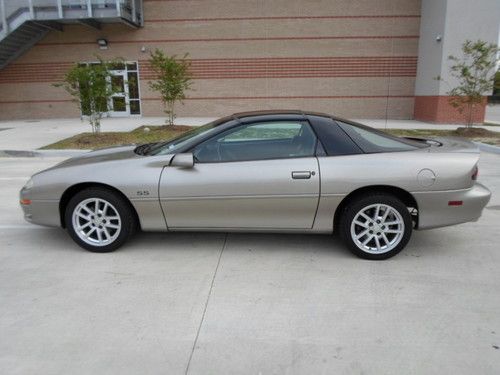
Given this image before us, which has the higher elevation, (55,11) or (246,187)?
(55,11)

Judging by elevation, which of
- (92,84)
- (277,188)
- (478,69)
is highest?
(478,69)

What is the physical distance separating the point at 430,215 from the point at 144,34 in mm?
18412

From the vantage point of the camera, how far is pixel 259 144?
4.23 metres

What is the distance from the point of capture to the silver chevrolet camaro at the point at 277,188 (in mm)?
3844

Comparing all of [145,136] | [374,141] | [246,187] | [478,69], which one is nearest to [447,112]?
[478,69]

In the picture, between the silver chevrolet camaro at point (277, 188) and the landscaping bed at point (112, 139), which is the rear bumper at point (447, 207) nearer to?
the silver chevrolet camaro at point (277, 188)

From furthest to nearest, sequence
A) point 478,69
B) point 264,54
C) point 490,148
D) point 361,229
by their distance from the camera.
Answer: point 264,54 < point 478,69 < point 490,148 < point 361,229

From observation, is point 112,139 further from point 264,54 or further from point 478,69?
point 478,69

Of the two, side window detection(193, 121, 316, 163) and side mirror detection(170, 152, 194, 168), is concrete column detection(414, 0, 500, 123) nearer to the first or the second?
side window detection(193, 121, 316, 163)

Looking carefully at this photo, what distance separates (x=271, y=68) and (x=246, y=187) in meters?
16.4

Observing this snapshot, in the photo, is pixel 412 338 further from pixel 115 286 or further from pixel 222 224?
pixel 115 286

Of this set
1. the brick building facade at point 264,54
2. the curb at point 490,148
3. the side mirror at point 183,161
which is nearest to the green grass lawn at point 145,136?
the curb at point 490,148

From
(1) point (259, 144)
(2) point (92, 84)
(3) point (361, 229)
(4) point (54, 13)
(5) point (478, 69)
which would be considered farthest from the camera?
(4) point (54, 13)

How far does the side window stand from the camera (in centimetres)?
402
